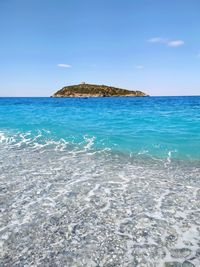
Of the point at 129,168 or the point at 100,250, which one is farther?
the point at 129,168

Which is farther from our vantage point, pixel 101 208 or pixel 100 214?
pixel 101 208

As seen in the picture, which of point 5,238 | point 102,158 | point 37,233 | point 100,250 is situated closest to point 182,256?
point 100,250

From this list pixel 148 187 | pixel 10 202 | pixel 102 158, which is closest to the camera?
pixel 10 202

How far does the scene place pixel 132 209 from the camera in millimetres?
6875

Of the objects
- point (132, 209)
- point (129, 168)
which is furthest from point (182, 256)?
point (129, 168)

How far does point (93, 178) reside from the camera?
9516 millimetres

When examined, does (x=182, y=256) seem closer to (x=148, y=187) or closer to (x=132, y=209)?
(x=132, y=209)

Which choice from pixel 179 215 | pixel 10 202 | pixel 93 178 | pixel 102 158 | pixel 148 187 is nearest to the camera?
pixel 179 215

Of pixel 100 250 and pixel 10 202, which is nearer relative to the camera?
pixel 100 250

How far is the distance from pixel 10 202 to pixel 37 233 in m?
2.02

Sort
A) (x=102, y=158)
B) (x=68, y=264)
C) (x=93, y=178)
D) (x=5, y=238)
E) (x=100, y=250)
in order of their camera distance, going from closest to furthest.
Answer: (x=68, y=264) < (x=100, y=250) < (x=5, y=238) < (x=93, y=178) < (x=102, y=158)

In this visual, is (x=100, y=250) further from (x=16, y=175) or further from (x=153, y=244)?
(x=16, y=175)

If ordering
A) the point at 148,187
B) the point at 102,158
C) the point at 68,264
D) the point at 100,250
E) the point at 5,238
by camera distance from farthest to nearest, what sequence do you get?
the point at 102,158
the point at 148,187
the point at 5,238
the point at 100,250
the point at 68,264

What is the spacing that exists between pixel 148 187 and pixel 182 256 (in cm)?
365
